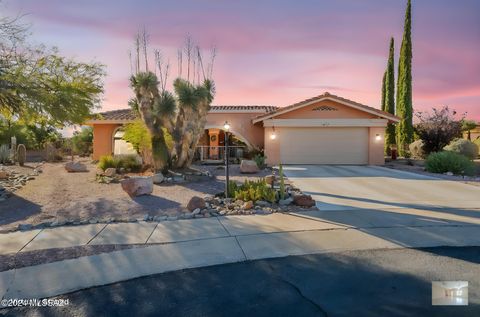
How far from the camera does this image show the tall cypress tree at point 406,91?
79.6 feet

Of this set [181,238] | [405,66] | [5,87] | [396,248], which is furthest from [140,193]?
[405,66]

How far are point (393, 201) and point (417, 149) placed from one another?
1570cm

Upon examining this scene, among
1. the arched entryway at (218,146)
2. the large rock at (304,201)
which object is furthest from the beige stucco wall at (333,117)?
the large rock at (304,201)

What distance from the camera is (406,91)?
2453 centimetres

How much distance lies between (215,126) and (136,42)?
7989mm

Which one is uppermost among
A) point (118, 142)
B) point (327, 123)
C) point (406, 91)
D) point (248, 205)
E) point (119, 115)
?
point (406, 91)

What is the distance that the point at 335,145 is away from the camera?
2006 cm

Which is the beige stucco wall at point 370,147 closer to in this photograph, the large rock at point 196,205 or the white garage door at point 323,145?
the white garage door at point 323,145

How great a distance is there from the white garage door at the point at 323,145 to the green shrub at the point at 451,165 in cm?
463

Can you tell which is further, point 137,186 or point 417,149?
point 417,149

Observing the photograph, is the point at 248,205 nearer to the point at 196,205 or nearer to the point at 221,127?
the point at 196,205

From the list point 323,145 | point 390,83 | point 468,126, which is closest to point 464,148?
point 323,145

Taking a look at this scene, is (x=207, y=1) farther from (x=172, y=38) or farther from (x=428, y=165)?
(x=428, y=165)

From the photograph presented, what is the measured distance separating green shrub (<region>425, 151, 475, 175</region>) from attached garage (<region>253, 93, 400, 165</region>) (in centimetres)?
421
